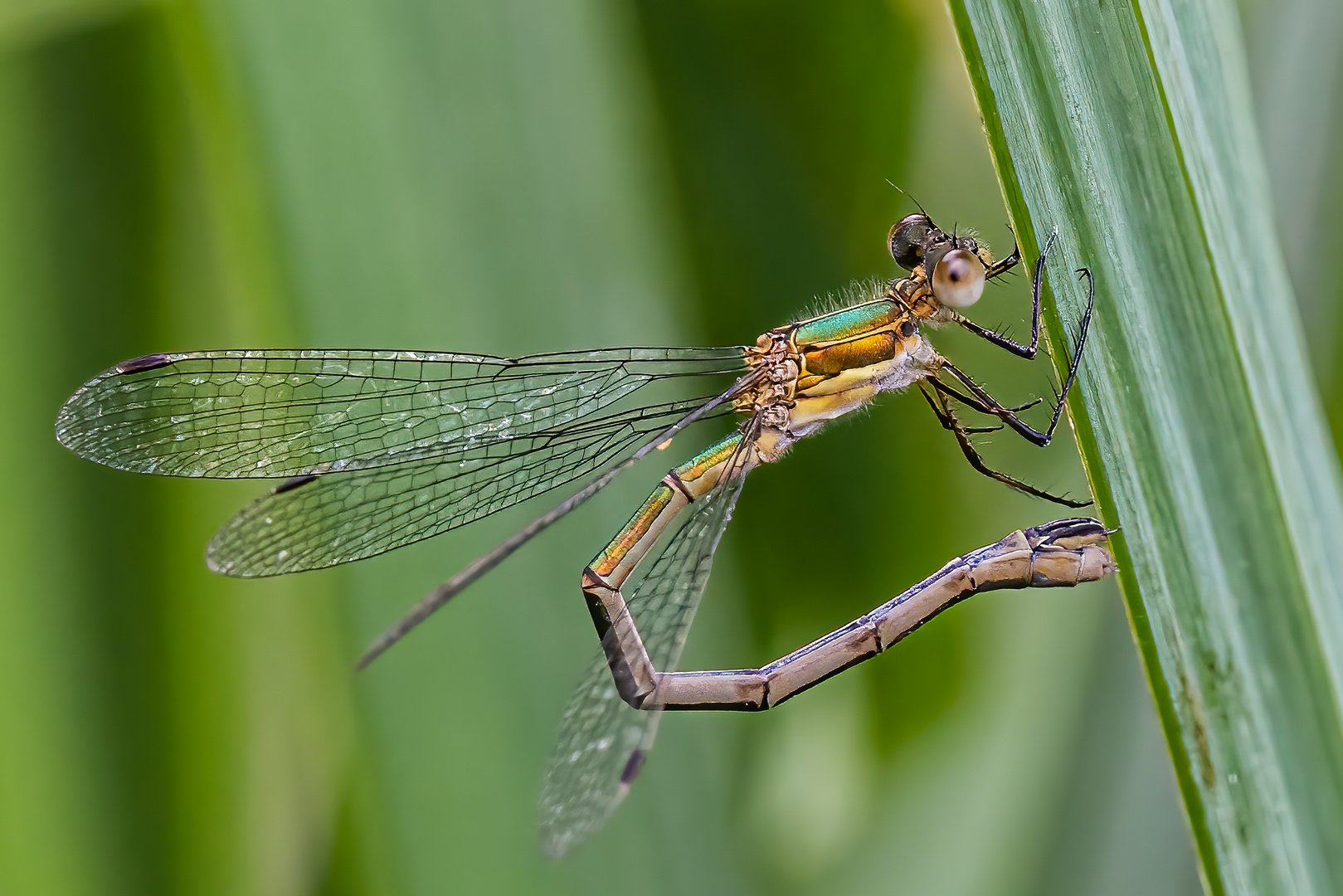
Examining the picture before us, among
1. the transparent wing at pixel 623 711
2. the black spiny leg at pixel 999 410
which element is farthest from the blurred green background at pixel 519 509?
the black spiny leg at pixel 999 410

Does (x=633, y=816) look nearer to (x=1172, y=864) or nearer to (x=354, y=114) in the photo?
(x=1172, y=864)

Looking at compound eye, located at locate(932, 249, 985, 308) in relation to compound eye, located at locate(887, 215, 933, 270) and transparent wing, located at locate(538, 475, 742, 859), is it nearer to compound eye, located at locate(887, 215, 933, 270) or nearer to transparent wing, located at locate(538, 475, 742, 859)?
compound eye, located at locate(887, 215, 933, 270)

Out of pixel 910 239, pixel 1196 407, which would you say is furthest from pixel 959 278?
pixel 1196 407

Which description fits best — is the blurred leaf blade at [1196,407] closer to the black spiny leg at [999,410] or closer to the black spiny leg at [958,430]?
the black spiny leg at [999,410]

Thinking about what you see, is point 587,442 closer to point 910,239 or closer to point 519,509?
point 519,509

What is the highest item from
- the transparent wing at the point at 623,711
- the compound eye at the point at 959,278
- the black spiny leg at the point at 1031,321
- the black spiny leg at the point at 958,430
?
the compound eye at the point at 959,278

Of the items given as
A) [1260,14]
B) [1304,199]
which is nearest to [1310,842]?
[1304,199]
